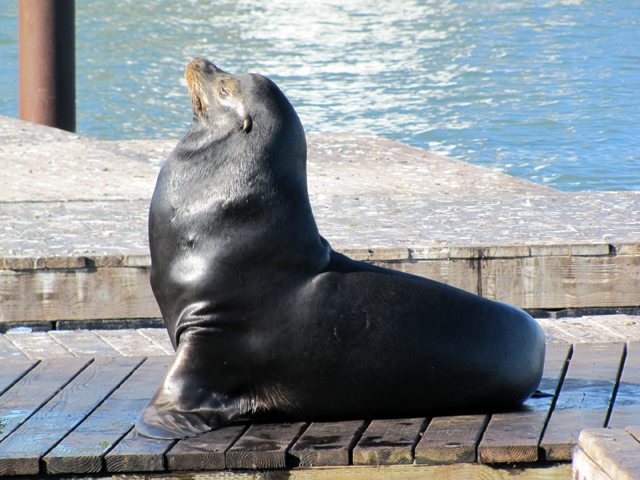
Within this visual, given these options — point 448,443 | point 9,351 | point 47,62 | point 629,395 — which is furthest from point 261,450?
point 47,62

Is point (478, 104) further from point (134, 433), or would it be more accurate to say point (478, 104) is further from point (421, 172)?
point (134, 433)

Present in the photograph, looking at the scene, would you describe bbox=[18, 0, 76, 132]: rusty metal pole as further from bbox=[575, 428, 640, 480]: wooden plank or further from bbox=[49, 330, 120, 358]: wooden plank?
bbox=[575, 428, 640, 480]: wooden plank

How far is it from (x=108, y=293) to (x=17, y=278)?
43 cm

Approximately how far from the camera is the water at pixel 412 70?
43.0ft

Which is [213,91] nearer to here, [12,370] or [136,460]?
[136,460]

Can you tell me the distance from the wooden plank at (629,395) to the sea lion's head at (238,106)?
1.37 meters

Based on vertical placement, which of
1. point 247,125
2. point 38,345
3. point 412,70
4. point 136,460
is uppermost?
point 247,125

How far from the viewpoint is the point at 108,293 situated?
4473 mm

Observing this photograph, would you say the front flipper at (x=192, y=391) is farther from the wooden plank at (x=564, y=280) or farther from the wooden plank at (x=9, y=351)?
the wooden plank at (x=564, y=280)

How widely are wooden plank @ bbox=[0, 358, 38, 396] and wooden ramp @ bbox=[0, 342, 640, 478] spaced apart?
0.13 metres

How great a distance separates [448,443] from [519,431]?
10.0 inches

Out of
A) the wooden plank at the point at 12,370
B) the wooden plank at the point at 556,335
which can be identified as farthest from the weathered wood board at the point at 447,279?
the wooden plank at the point at 12,370

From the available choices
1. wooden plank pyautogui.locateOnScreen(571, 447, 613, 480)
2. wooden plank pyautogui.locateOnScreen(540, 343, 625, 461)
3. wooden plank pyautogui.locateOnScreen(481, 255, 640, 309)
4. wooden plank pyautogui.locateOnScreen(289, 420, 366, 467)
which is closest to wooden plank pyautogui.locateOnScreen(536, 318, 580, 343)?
wooden plank pyautogui.locateOnScreen(481, 255, 640, 309)

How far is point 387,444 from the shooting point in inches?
106
